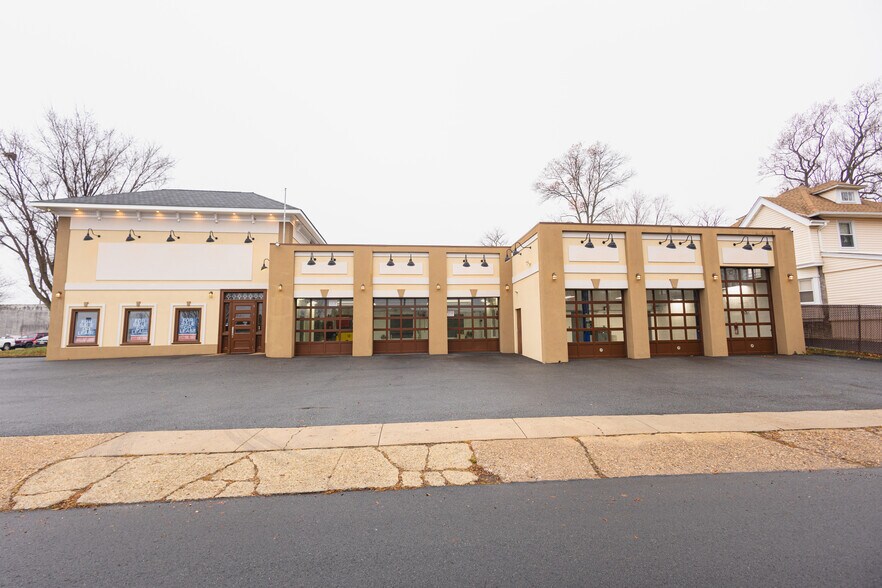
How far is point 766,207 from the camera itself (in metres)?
21.8

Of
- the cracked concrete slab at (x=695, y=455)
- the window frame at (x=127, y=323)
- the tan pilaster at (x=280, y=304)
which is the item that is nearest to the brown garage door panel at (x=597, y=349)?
the cracked concrete slab at (x=695, y=455)

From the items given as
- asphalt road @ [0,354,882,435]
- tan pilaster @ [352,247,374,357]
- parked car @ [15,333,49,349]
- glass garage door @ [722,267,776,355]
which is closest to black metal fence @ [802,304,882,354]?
asphalt road @ [0,354,882,435]

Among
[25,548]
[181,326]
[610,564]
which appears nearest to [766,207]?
[610,564]

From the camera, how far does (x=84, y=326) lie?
629 inches

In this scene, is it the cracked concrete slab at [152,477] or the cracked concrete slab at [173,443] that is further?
the cracked concrete slab at [173,443]

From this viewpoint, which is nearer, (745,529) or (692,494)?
(745,529)

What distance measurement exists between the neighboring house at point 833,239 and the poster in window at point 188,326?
3118cm

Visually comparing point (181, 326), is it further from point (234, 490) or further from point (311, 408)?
point (234, 490)

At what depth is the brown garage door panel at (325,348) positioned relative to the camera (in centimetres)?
1602

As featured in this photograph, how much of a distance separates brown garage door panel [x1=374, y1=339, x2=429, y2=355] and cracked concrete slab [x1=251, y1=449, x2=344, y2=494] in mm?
11645

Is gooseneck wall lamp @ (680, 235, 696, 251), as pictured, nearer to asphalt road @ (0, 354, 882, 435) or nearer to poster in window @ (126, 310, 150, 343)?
asphalt road @ (0, 354, 882, 435)

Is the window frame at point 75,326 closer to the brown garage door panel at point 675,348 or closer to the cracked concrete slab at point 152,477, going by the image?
the cracked concrete slab at point 152,477

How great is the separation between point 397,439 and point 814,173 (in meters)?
35.3

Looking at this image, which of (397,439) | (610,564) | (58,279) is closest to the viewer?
(610,564)
